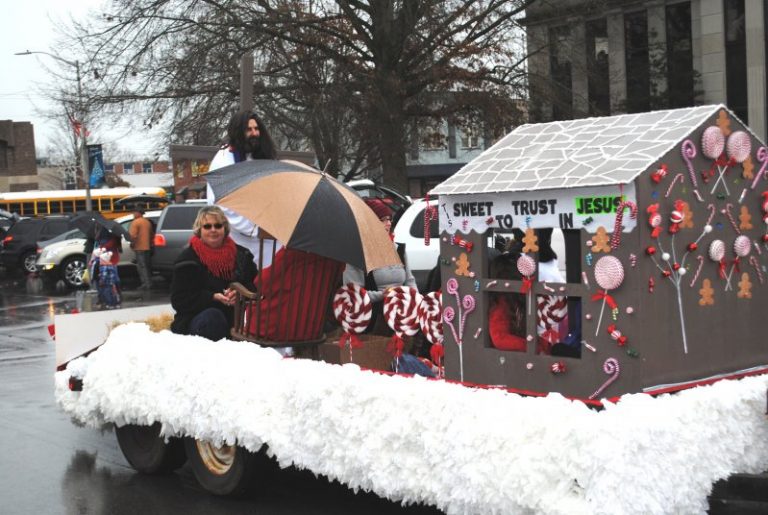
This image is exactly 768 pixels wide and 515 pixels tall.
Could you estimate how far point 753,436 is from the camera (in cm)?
455

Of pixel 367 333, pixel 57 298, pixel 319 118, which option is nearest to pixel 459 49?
pixel 319 118

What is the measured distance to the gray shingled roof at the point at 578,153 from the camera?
4.69 metres

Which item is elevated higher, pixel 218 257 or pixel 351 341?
pixel 218 257

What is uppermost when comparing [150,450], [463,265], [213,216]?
[213,216]

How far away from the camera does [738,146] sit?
5020 millimetres

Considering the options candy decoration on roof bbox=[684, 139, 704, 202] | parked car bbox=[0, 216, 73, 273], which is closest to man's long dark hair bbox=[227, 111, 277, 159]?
candy decoration on roof bbox=[684, 139, 704, 202]

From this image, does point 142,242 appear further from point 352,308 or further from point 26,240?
point 352,308

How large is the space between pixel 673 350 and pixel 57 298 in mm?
19693

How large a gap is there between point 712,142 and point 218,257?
3545mm

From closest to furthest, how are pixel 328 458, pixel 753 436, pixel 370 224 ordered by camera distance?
pixel 753 436 → pixel 328 458 → pixel 370 224

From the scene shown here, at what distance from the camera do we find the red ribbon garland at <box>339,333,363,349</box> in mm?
6805

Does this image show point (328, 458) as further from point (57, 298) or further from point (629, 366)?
point (57, 298)

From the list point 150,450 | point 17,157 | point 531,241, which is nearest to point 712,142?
point 531,241

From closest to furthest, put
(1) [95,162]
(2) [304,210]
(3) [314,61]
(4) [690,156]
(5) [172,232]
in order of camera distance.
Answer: (4) [690,156] → (2) [304,210] → (3) [314,61] → (5) [172,232] → (1) [95,162]
